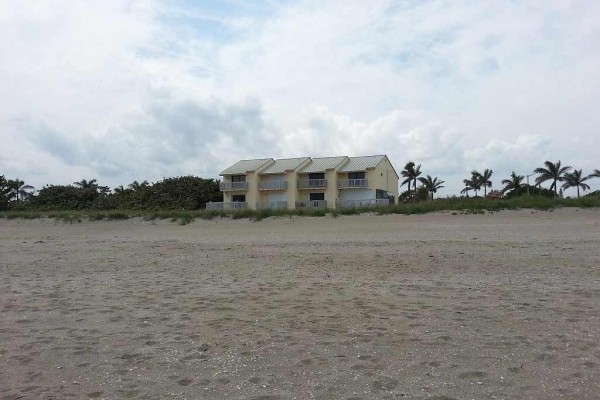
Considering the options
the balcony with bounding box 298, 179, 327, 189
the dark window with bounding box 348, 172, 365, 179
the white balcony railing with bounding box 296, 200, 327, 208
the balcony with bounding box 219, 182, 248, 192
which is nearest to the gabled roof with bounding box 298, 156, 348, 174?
the balcony with bounding box 298, 179, 327, 189

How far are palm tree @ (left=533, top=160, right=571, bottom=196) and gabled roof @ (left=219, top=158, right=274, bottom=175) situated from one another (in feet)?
110

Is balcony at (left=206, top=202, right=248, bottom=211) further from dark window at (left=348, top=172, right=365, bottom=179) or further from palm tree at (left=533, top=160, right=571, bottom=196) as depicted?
palm tree at (left=533, top=160, right=571, bottom=196)

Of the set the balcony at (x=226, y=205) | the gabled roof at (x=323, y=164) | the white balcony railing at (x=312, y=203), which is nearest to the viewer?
the balcony at (x=226, y=205)

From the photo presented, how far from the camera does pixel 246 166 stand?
196ft

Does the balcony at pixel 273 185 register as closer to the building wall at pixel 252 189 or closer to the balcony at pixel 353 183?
the building wall at pixel 252 189

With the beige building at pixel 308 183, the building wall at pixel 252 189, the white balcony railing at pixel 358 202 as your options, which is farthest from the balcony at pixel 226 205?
the white balcony railing at pixel 358 202

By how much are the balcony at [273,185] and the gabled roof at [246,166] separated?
6.08ft

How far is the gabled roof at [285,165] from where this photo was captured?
187ft

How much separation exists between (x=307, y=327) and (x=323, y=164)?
51136mm

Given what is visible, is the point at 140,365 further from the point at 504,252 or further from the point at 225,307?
the point at 504,252

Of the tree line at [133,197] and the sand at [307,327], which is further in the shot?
the tree line at [133,197]

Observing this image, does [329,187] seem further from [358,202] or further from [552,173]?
[552,173]

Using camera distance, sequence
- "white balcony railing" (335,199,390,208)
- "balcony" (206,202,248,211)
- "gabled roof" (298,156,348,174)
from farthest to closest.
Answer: "gabled roof" (298,156,348,174) < "balcony" (206,202,248,211) < "white balcony railing" (335,199,390,208)

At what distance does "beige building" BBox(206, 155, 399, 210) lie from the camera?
177 feet
